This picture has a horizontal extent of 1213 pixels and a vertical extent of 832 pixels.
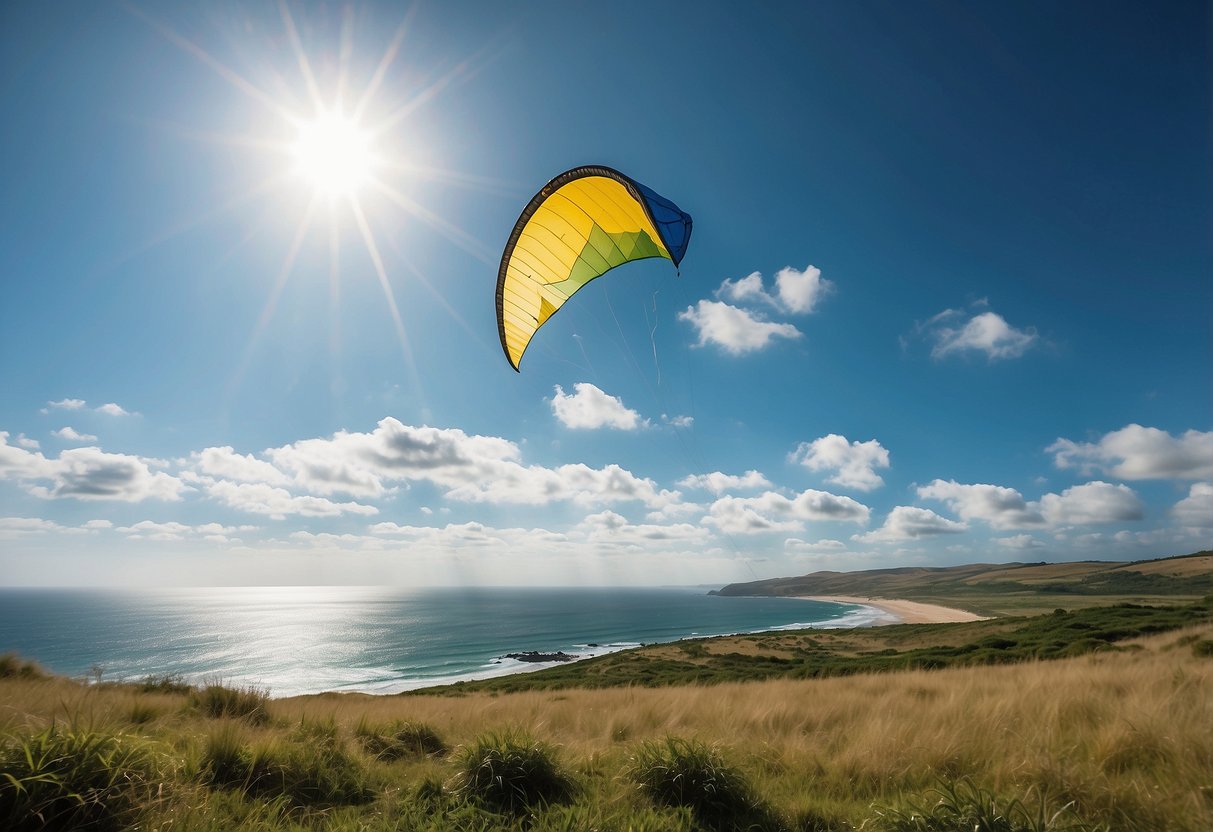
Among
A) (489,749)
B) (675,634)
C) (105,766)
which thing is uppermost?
(105,766)

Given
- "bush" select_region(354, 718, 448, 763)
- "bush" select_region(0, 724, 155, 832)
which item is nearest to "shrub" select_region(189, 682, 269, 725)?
"bush" select_region(354, 718, 448, 763)

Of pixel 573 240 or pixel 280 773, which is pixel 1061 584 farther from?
pixel 280 773

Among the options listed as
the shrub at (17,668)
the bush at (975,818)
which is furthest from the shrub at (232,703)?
the bush at (975,818)

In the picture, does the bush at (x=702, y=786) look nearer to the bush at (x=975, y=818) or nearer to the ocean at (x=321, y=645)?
the bush at (x=975, y=818)

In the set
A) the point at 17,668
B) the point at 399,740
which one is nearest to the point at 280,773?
the point at 399,740

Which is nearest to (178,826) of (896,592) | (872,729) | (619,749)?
(619,749)

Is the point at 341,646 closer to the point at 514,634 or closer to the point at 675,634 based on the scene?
the point at 514,634
